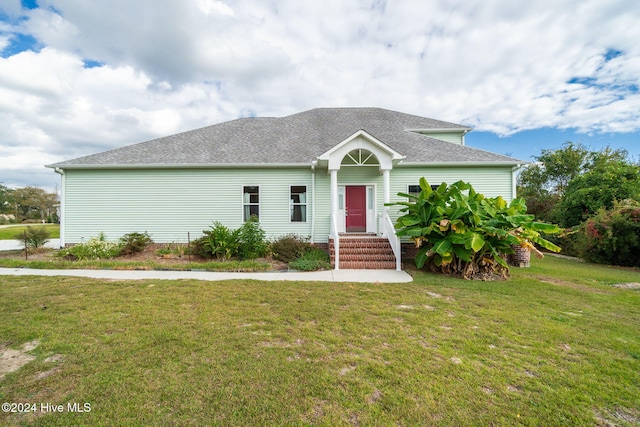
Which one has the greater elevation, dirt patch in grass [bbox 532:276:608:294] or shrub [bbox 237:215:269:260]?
shrub [bbox 237:215:269:260]

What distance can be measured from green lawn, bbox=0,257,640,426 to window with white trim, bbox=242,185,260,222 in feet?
19.2

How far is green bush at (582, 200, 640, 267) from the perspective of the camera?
34.4ft

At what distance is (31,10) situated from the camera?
30.2 feet

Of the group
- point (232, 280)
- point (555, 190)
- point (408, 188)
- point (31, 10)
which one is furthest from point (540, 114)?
point (31, 10)

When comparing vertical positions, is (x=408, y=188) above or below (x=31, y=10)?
below

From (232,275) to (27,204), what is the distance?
2728 inches

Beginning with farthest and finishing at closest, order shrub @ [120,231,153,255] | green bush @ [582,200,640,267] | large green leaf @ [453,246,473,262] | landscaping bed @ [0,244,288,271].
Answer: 1. green bush @ [582,200,640,267]
2. shrub @ [120,231,153,255]
3. landscaping bed @ [0,244,288,271]
4. large green leaf @ [453,246,473,262]

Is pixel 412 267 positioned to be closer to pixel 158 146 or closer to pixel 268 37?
pixel 268 37

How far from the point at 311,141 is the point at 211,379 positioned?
11297 millimetres

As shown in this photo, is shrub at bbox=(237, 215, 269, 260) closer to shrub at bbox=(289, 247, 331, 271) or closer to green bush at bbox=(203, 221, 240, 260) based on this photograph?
green bush at bbox=(203, 221, 240, 260)

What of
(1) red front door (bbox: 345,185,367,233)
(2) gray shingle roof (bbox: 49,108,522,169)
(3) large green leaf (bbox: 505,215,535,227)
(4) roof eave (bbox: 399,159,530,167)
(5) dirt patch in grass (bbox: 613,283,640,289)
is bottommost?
(5) dirt patch in grass (bbox: 613,283,640,289)

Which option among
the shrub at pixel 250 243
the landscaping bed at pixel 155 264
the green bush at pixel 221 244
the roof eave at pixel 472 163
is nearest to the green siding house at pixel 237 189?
the roof eave at pixel 472 163

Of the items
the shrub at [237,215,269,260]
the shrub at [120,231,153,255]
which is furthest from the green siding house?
the shrub at [237,215,269,260]

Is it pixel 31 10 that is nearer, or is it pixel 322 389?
pixel 322 389
